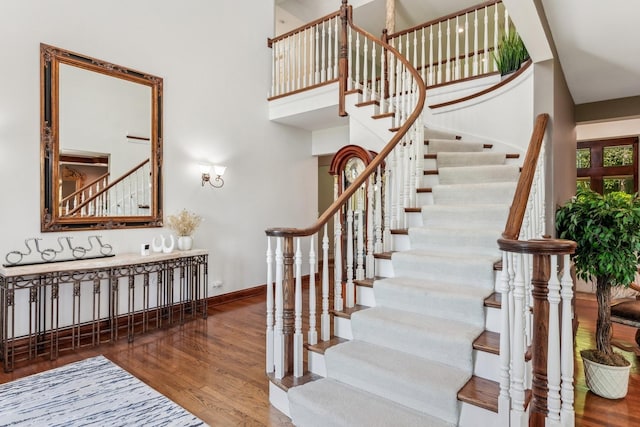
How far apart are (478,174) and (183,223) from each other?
3.27m

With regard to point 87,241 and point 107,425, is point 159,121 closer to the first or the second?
point 87,241

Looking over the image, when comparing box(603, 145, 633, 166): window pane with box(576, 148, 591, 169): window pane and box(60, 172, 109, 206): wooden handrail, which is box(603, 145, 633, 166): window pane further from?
box(60, 172, 109, 206): wooden handrail

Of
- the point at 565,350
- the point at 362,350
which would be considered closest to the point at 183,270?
the point at 362,350

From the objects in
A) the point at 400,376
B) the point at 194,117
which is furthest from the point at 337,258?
the point at 194,117

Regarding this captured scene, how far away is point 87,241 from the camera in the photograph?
354cm

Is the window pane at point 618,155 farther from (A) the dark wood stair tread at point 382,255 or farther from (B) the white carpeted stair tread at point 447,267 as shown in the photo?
(A) the dark wood stair tread at point 382,255

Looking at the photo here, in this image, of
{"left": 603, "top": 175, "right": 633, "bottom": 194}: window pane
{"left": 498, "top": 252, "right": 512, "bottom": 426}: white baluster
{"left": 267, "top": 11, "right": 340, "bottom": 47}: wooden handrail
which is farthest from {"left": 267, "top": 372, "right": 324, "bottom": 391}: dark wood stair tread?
{"left": 603, "top": 175, "right": 633, "bottom": 194}: window pane

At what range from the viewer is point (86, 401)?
2.32 metres

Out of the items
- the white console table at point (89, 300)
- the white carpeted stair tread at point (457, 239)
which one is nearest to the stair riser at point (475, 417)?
the white carpeted stair tread at point (457, 239)

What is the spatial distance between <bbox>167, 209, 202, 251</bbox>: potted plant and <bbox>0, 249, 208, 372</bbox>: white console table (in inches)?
5.2

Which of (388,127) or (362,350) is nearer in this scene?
(362,350)

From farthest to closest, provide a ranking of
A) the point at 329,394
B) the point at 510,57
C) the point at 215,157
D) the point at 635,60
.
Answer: the point at 215,157 < the point at 510,57 < the point at 635,60 < the point at 329,394

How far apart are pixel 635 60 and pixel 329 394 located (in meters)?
3.67

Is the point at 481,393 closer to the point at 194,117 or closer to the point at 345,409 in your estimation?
the point at 345,409
